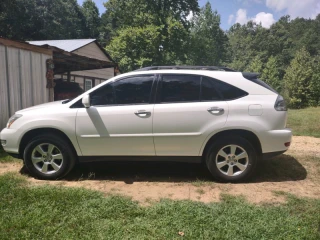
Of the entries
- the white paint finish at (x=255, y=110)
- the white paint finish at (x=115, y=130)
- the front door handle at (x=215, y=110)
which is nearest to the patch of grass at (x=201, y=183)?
the white paint finish at (x=115, y=130)

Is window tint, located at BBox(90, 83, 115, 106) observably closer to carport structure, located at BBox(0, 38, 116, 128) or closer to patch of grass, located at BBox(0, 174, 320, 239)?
patch of grass, located at BBox(0, 174, 320, 239)

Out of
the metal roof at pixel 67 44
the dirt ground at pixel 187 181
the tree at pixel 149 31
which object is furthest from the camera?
the tree at pixel 149 31

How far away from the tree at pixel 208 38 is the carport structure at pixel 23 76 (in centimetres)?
2547

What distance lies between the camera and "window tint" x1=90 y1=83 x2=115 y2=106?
4258 millimetres

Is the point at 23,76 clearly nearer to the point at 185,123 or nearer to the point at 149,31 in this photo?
the point at 185,123

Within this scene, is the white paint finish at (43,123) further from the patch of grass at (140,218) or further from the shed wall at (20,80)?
the shed wall at (20,80)

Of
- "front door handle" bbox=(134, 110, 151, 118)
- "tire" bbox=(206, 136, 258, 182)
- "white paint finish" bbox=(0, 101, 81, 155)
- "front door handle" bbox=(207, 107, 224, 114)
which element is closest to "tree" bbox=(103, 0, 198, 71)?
"white paint finish" bbox=(0, 101, 81, 155)

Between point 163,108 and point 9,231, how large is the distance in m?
2.50

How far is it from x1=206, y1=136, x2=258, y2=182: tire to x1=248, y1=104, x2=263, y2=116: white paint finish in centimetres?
42

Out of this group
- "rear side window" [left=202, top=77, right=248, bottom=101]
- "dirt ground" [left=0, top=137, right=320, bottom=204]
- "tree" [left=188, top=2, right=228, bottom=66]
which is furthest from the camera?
"tree" [left=188, top=2, right=228, bottom=66]

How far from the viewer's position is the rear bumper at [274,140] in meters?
4.02

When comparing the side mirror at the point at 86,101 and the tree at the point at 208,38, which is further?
the tree at the point at 208,38

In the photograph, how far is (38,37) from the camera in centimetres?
3269

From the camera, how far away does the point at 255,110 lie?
4.02 metres
